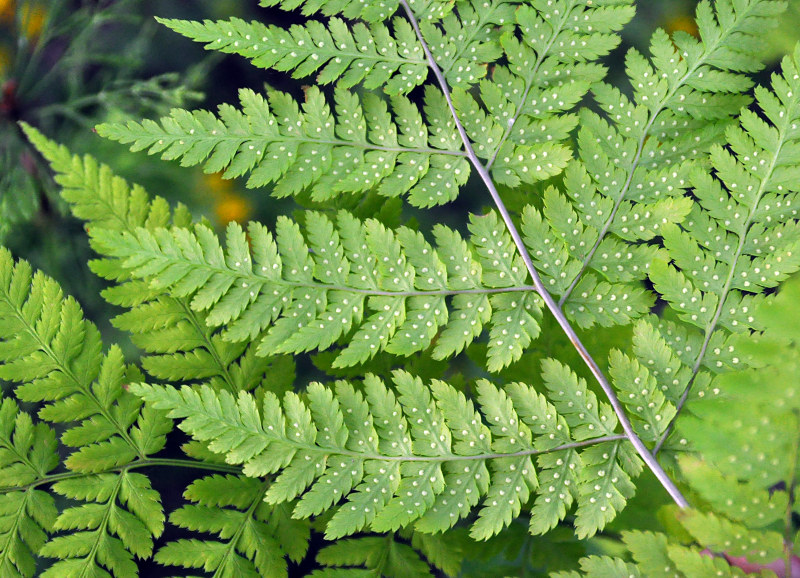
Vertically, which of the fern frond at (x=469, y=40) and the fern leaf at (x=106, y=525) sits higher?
the fern frond at (x=469, y=40)

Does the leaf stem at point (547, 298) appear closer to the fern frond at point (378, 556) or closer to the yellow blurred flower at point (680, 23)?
the fern frond at point (378, 556)

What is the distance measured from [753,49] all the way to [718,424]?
1.80ft

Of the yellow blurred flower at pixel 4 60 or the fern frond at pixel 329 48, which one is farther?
the yellow blurred flower at pixel 4 60

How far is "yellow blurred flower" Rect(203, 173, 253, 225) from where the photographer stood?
7.95 ft

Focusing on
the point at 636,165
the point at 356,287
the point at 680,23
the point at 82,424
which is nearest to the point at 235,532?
the point at 82,424

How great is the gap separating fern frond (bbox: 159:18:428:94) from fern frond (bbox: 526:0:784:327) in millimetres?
302

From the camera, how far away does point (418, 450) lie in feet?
3.14

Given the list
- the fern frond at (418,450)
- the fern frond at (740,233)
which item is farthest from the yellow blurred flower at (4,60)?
the fern frond at (740,233)

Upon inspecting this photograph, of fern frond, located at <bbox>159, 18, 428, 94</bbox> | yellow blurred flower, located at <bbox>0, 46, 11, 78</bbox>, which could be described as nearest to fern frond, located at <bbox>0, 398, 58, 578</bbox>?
fern frond, located at <bbox>159, 18, 428, 94</bbox>

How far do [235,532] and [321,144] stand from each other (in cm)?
64

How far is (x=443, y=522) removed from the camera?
0.93 metres

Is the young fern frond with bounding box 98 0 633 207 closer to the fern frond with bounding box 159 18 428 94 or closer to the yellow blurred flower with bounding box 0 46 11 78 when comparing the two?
the fern frond with bounding box 159 18 428 94

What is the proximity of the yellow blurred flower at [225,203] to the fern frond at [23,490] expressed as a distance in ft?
4.67

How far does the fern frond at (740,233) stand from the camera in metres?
0.90
